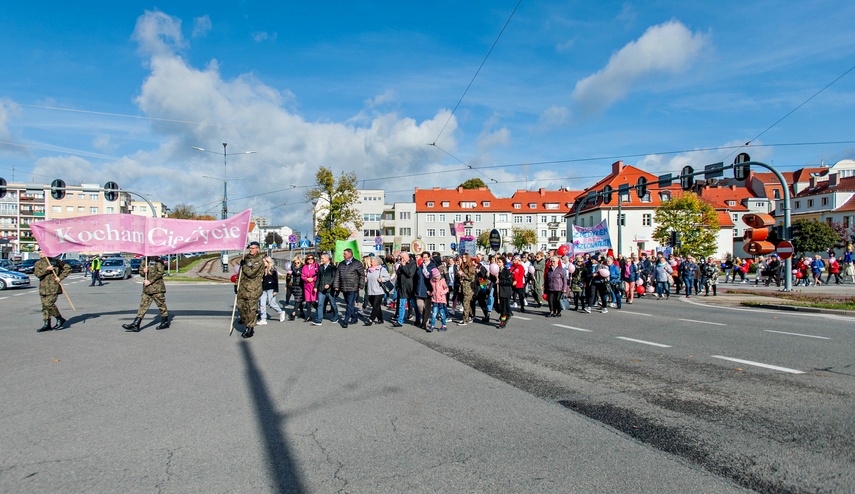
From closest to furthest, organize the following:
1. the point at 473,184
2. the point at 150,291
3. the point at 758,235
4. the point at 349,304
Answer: the point at 150,291 → the point at 349,304 → the point at 758,235 → the point at 473,184

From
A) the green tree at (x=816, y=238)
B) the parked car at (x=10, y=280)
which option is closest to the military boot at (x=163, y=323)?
the parked car at (x=10, y=280)

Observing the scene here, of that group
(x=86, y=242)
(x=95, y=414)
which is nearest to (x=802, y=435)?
(x=95, y=414)

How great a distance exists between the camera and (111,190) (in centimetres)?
2594

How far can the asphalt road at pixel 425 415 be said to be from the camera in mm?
4109

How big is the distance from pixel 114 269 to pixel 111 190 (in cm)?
1492

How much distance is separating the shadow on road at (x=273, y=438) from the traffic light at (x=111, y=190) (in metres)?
22.6

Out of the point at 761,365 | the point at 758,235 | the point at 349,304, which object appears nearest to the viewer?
the point at 761,365

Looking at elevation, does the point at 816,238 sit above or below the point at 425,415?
above

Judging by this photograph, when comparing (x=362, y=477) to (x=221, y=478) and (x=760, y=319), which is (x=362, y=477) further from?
(x=760, y=319)

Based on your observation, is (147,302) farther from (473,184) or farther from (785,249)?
(473,184)

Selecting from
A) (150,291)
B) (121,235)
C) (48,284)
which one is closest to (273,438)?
(150,291)

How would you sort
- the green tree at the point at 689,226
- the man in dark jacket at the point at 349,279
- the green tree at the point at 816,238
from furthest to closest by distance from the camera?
the green tree at the point at 816,238
the green tree at the point at 689,226
the man in dark jacket at the point at 349,279

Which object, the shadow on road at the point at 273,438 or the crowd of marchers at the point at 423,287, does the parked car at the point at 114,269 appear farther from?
the shadow on road at the point at 273,438

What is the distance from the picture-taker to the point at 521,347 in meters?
9.96
